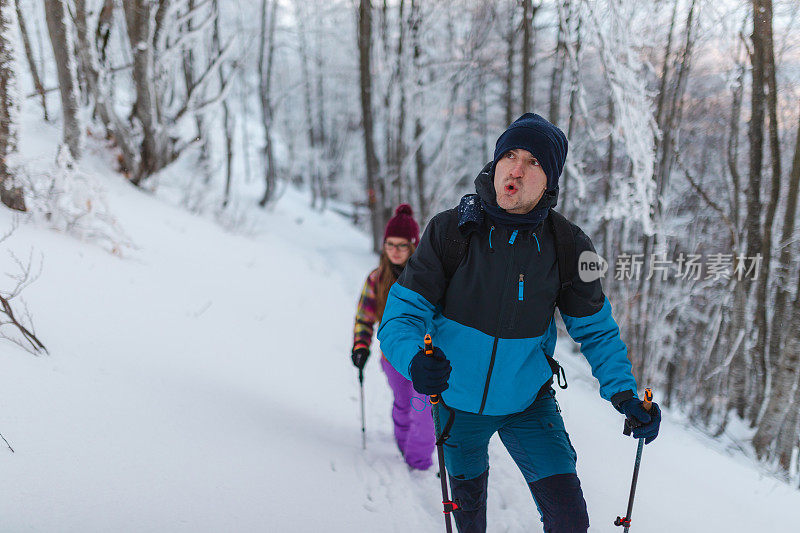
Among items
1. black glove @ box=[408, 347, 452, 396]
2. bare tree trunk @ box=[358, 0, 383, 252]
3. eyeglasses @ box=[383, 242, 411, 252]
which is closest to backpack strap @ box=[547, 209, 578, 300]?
black glove @ box=[408, 347, 452, 396]

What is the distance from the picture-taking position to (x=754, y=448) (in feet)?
19.9

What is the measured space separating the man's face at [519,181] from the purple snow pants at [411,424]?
6.15 feet

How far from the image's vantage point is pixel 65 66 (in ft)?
18.2

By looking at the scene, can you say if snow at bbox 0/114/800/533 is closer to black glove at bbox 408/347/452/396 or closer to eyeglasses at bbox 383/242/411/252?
black glove at bbox 408/347/452/396

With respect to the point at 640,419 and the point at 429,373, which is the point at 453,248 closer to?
the point at 429,373

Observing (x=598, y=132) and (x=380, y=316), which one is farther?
(x=598, y=132)

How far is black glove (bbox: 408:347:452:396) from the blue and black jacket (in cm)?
12

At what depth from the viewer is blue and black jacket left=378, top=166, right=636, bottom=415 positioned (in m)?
1.88

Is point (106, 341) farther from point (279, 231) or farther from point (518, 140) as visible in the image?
point (279, 231)

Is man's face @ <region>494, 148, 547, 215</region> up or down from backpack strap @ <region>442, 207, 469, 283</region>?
up

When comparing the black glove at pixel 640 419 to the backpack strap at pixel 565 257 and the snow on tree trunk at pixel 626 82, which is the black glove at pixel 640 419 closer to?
the backpack strap at pixel 565 257

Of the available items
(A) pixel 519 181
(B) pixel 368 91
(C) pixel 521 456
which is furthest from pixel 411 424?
(B) pixel 368 91

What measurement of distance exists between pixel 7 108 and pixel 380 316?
13.3ft

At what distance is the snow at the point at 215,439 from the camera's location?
2.22 meters
